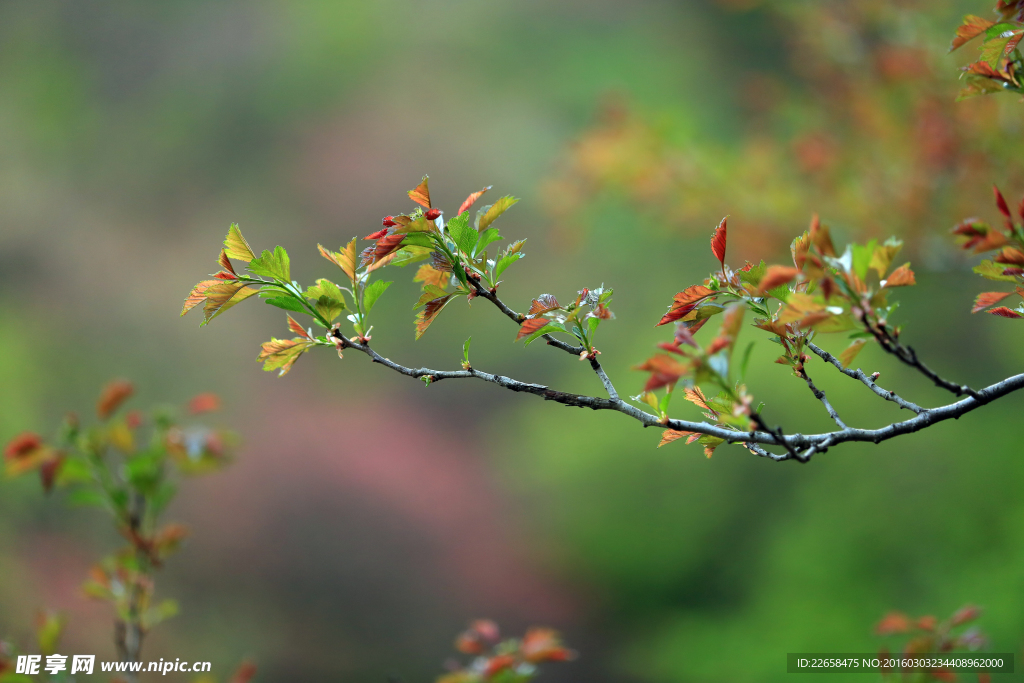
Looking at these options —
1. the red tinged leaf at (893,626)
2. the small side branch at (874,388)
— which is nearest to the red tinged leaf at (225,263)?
the small side branch at (874,388)

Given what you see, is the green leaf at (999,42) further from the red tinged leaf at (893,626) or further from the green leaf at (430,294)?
the red tinged leaf at (893,626)

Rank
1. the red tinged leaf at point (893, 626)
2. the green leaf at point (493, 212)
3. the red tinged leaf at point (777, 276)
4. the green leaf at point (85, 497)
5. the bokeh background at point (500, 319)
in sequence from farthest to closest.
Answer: the bokeh background at point (500, 319) < the green leaf at point (85, 497) < the red tinged leaf at point (893, 626) < the green leaf at point (493, 212) < the red tinged leaf at point (777, 276)

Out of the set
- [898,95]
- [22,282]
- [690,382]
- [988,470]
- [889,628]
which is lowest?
[889,628]

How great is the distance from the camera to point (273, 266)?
43 centimetres

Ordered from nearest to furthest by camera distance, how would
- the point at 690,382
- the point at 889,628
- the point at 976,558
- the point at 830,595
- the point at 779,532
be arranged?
1. the point at 690,382
2. the point at 889,628
3. the point at 976,558
4. the point at 830,595
5. the point at 779,532

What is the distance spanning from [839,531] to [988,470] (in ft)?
1.43

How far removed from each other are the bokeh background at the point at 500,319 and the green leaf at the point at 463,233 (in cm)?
125

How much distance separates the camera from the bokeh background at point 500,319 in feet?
5.51

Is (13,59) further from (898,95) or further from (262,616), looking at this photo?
(898,95)

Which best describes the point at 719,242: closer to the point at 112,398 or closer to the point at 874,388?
the point at 874,388

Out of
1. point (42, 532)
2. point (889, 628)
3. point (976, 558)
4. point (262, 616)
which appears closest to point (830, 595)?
point (976, 558)

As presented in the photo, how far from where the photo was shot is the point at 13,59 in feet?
10.9

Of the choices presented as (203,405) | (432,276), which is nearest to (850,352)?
(432,276)

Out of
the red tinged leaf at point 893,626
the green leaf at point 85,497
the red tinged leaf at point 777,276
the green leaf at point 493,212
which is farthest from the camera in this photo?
the green leaf at point 85,497
